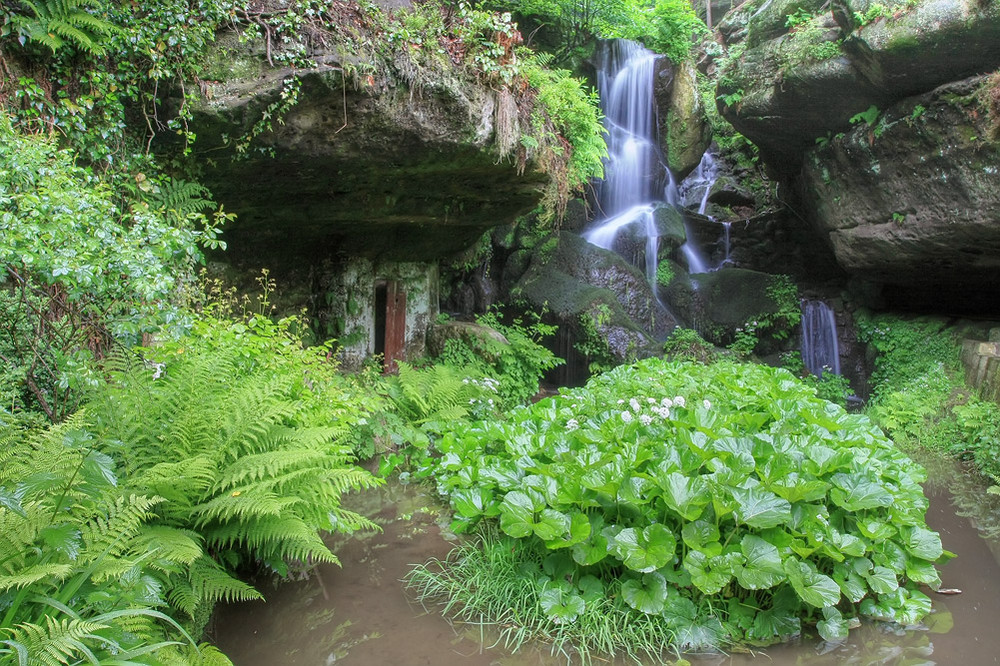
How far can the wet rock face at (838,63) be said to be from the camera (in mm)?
7184

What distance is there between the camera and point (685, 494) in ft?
10.2

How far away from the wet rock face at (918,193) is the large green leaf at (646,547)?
7629 millimetres

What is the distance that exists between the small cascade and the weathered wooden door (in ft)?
24.1

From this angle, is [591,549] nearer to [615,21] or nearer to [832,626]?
[832,626]

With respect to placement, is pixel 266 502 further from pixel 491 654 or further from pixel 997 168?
pixel 997 168

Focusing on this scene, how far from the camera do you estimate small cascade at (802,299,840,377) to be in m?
10.8

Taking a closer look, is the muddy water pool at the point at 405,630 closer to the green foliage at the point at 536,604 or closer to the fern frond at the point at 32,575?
the green foliage at the point at 536,604

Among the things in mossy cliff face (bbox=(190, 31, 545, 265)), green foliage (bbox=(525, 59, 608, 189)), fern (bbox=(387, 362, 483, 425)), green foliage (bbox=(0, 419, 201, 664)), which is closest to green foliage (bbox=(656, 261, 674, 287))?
green foliage (bbox=(525, 59, 608, 189))

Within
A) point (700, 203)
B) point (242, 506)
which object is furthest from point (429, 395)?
point (700, 203)

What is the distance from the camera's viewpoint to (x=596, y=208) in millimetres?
12281

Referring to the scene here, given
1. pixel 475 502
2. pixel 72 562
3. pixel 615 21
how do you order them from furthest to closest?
1. pixel 615 21
2. pixel 475 502
3. pixel 72 562

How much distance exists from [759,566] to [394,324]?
6.14 metres

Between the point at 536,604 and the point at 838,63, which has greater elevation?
the point at 838,63

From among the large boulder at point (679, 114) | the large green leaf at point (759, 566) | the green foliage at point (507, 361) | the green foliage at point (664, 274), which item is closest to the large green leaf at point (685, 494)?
the large green leaf at point (759, 566)
